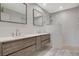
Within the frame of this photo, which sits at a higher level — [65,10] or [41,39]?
[65,10]

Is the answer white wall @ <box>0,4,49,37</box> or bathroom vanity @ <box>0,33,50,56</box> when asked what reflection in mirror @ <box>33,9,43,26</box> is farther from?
bathroom vanity @ <box>0,33,50,56</box>

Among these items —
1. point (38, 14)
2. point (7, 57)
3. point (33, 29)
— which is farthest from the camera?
point (33, 29)

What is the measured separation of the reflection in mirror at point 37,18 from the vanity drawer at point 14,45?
36 centimetres

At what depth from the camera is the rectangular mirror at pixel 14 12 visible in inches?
77.2

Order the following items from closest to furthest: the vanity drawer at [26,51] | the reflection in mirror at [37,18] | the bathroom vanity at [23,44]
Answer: the bathroom vanity at [23,44]
the vanity drawer at [26,51]
the reflection in mirror at [37,18]

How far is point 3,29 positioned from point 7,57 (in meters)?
0.51

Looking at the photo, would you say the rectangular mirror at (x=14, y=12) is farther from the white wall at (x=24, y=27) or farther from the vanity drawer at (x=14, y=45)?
the vanity drawer at (x=14, y=45)

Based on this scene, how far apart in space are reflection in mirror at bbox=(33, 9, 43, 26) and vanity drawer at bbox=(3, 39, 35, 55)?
1.20ft

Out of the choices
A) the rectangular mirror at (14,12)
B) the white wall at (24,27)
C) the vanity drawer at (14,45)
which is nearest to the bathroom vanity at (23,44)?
the vanity drawer at (14,45)

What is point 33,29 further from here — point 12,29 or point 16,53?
point 16,53

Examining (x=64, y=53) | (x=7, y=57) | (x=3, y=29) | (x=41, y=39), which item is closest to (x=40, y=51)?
(x=41, y=39)

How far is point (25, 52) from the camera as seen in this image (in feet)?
6.35

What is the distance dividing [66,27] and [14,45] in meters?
0.91

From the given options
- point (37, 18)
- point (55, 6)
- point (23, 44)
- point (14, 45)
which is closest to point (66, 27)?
point (55, 6)
